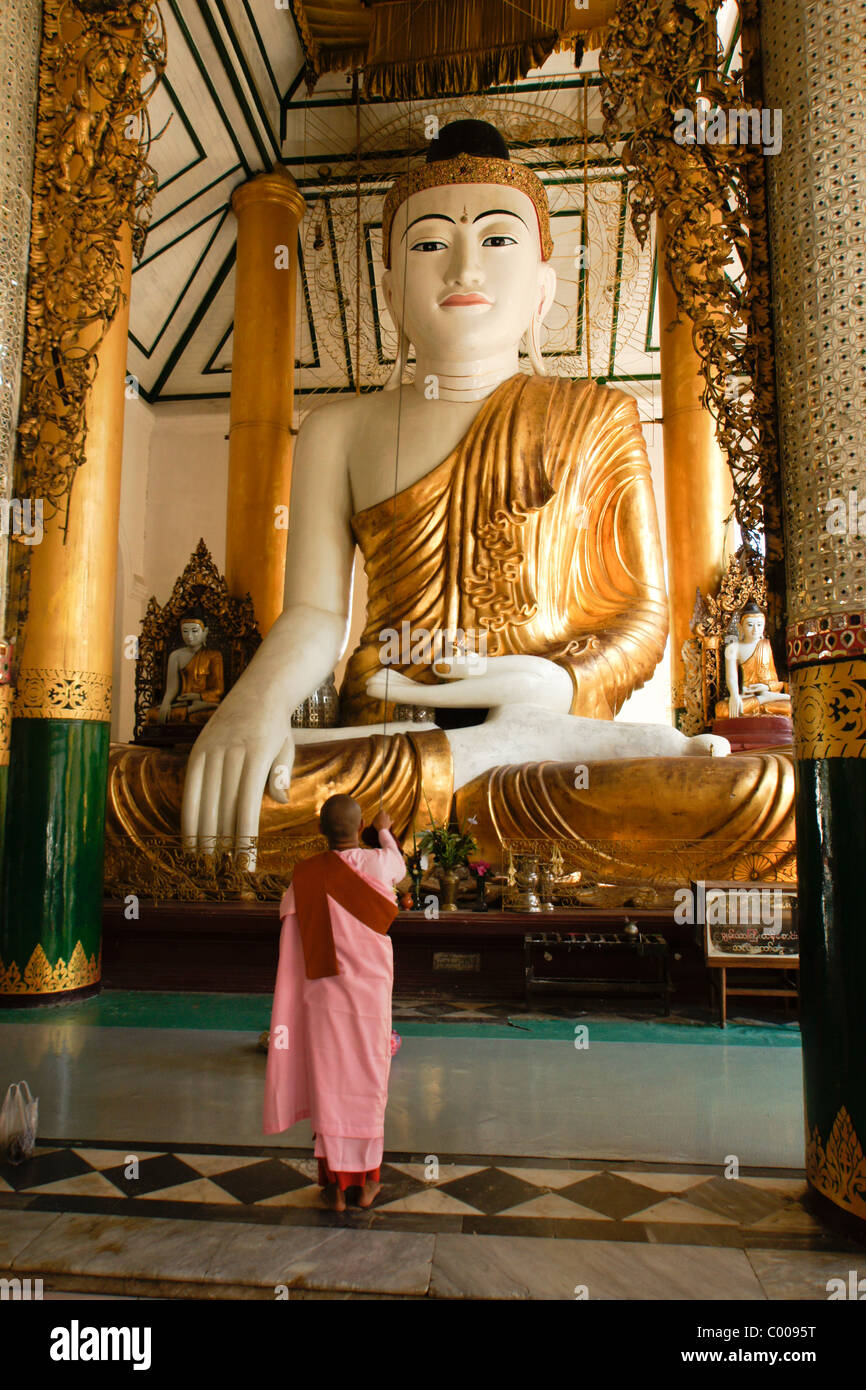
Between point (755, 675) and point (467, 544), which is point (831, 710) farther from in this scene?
point (755, 675)

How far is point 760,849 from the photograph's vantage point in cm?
430

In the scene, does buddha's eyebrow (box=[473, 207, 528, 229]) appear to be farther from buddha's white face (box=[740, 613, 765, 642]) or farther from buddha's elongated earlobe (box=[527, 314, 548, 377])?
buddha's white face (box=[740, 613, 765, 642])

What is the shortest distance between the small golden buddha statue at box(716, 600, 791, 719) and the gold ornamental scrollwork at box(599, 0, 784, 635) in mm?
4292

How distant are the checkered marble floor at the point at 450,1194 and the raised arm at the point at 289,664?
2376mm

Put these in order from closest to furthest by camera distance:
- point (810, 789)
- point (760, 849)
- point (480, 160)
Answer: point (810, 789), point (760, 849), point (480, 160)

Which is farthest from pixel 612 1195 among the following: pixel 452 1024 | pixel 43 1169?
pixel 452 1024

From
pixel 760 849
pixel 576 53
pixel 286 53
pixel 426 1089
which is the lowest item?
→ pixel 426 1089

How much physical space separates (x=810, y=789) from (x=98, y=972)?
111 inches

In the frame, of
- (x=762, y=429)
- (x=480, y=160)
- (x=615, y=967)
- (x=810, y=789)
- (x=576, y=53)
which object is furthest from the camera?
(x=576, y=53)

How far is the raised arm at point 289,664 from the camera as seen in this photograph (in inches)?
180

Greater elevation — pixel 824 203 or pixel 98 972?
pixel 824 203

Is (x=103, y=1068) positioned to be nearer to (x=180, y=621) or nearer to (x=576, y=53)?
(x=180, y=621)

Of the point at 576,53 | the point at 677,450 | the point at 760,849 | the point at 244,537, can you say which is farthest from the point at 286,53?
the point at 760,849

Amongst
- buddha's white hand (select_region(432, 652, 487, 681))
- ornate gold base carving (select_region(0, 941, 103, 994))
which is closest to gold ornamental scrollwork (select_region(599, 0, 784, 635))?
ornate gold base carving (select_region(0, 941, 103, 994))
